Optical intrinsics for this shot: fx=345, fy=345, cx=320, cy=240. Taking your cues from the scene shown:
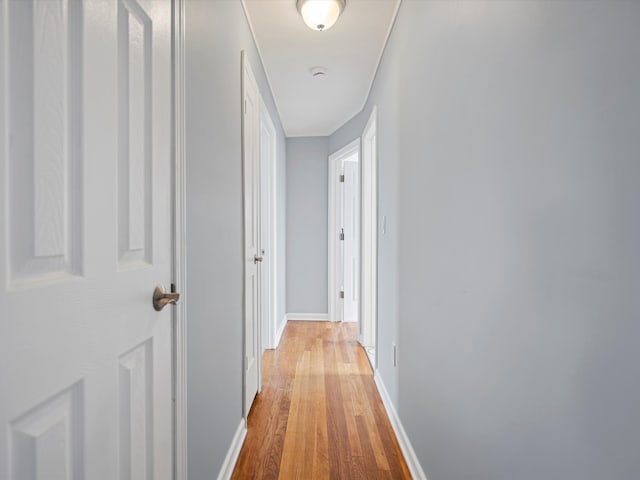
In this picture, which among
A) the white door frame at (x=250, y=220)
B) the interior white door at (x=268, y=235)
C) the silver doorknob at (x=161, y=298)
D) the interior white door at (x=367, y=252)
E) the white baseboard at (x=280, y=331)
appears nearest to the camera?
the silver doorknob at (x=161, y=298)

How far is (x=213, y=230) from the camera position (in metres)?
1.37

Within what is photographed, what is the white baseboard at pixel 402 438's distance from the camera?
58.8 inches

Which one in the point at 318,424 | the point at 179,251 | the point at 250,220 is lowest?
the point at 318,424

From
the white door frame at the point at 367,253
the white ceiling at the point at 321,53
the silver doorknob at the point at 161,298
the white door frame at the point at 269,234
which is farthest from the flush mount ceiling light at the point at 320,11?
the silver doorknob at the point at 161,298

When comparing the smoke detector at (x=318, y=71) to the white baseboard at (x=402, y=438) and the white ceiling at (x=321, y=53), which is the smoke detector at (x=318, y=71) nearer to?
the white ceiling at (x=321, y=53)

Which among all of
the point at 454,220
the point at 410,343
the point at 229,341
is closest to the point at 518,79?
the point at 454,220

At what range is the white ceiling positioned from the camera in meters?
1.94

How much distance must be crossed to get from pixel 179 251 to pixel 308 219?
3.18 meters

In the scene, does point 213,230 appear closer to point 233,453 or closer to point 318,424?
point 233,453

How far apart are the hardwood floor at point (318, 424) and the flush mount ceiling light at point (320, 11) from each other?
7.29 feet

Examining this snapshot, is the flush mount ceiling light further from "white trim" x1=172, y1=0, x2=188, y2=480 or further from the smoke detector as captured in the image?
"white trim" x1=172, y1=0, x2=188, y2=480

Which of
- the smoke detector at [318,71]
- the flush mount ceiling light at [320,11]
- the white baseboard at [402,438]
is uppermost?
the smoke detector at [318,71]

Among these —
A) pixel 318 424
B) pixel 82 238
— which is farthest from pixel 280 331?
pixel 82 238

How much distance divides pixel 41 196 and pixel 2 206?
0.23 feet
